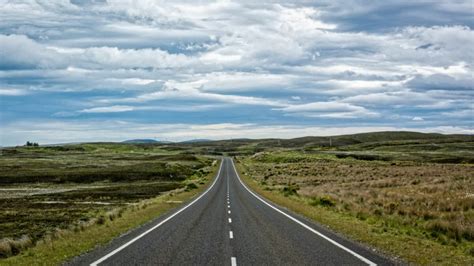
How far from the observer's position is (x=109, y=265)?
501 inches

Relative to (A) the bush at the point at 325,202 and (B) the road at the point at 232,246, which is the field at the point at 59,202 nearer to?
(B) the road at the point at 232,246

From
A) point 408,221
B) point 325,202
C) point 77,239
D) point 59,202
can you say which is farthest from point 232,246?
point 59,202

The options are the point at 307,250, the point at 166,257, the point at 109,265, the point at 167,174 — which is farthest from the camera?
the point at 167,174

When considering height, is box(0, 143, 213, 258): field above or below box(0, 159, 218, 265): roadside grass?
below

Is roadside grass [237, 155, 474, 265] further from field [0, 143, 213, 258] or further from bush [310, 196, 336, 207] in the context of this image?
field [0, 143, 213, 258]

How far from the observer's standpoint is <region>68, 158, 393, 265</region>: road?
13.3 m

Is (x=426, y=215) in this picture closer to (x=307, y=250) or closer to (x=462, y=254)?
(x=462, y=254)

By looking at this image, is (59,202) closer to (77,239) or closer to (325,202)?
(325,202)

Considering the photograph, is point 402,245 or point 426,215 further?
point 426,215

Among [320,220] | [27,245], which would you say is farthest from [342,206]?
[27,245]

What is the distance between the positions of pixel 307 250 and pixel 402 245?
338 centimetres

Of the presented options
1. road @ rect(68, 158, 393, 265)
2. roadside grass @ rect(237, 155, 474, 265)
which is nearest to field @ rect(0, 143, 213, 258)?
road @ rect(68, 158, 393, 265)

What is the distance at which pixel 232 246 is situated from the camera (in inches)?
633

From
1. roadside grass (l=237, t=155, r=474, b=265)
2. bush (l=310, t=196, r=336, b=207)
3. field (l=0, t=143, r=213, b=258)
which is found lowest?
field (l=0, t=143, r=213, b=258)
